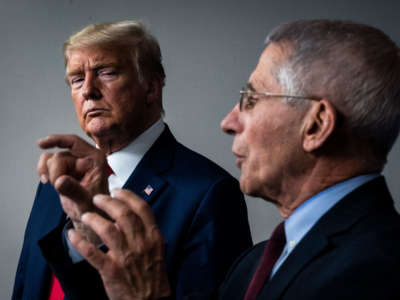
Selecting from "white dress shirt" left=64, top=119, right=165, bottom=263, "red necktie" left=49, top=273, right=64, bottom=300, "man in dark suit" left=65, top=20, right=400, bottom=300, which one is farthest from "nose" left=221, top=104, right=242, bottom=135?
"red necktie" left=49, top=273, right=64, bottom=300

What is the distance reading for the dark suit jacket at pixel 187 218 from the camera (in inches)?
58.9

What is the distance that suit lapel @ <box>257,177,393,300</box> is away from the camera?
39.1 inches

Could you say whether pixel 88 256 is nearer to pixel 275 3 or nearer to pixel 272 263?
pixel 272 263

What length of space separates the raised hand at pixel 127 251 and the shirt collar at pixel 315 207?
11.0 inches

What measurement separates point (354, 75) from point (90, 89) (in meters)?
0.95

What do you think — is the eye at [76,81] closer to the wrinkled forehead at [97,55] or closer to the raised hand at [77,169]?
the wrinkled forehead at [97,55]

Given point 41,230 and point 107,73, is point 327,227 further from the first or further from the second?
point 41,230

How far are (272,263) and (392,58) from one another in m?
0.50

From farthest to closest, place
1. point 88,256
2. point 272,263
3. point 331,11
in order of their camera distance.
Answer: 1. point 331,11
2. point 272,263
3. point 88,256

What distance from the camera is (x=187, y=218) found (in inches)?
60.7

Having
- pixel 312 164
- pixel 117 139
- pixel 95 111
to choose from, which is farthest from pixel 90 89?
pixel 312 164

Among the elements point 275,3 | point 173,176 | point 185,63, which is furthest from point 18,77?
point 173,176

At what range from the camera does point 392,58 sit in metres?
1.07

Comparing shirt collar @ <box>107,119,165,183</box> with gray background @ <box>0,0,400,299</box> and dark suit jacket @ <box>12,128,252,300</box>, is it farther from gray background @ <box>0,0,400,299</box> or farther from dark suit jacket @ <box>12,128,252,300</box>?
gray background @ <box>0,0,400,299</box>
